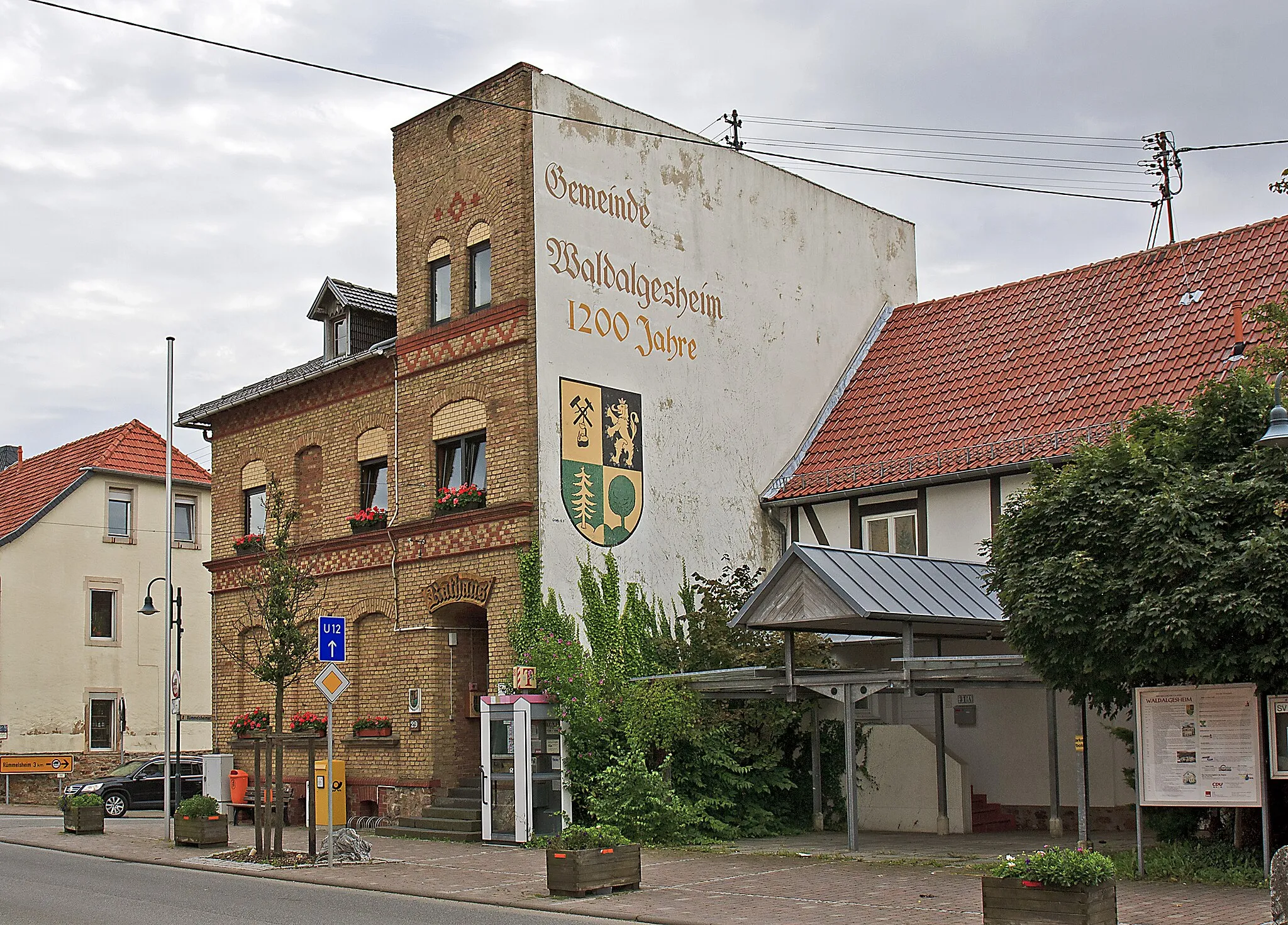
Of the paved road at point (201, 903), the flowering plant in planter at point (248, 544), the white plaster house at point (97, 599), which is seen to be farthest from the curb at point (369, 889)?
the white plaster house at point (97, 599)

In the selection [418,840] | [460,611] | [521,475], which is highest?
[521,475]

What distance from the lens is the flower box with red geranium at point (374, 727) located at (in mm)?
24797

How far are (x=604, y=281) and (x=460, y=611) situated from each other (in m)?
6.31

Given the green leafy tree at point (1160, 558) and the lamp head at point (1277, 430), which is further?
the green leafy tree at point (1160, 558)

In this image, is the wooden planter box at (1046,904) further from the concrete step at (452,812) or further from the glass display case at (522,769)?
the concrete step at (452,812)

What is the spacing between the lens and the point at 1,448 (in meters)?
50.9

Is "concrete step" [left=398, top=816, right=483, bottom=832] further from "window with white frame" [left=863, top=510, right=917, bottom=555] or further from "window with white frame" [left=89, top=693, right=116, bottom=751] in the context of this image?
"window with white frame" [left=89, top=693, right=116, bottom=751]

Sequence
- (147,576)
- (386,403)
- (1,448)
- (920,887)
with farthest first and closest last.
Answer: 1. (1,448)
2. (147,576)
3. (386,403)
4. (920,887)

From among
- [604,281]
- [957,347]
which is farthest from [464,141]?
[957,347]

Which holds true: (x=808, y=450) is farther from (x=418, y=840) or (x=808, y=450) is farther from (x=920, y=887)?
(x=920, y=887)

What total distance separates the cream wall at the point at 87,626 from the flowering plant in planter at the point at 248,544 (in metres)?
11.4

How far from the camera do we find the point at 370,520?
25781 mm

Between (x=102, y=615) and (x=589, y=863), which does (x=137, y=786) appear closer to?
(x=102, y=615)

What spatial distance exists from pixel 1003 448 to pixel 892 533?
2.56 m
